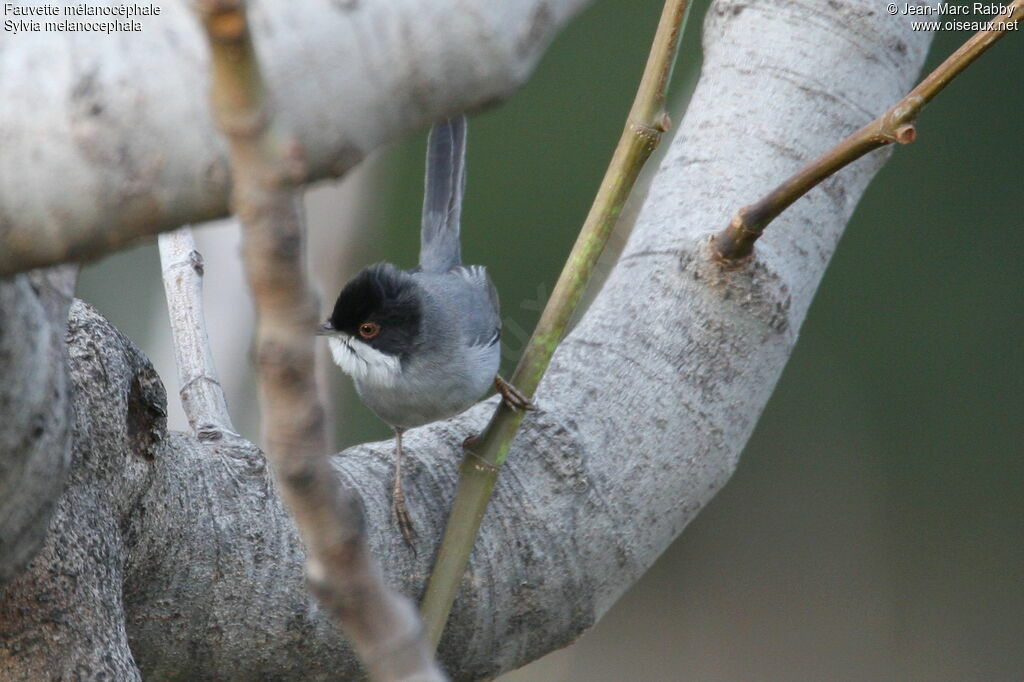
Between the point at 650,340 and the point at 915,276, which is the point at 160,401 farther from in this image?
the point at 915,276

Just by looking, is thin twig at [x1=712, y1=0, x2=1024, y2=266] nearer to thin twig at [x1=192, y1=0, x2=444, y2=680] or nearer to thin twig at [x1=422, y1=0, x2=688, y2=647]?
thin twig at [x1=422, y1=0, x2=688, y2=647]

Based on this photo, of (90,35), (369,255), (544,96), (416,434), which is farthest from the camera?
(544,96)

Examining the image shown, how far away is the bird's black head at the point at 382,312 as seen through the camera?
2.08 m

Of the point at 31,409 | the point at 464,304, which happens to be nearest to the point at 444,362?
the point at 464,304

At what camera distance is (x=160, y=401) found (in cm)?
116

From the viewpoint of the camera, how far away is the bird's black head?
2.08 m

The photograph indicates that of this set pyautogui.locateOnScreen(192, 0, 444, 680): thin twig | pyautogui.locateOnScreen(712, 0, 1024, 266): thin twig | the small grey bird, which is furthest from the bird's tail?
→ pyautogui.locateOnScreen(192, 0, 444, 680): thin twig

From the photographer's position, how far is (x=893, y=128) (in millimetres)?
1110

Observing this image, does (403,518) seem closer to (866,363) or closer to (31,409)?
(31,409)

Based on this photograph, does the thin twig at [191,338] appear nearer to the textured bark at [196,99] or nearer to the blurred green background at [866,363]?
the textured bark at [196,99]

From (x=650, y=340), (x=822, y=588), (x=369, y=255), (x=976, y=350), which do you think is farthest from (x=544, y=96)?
(x=650, y=340)

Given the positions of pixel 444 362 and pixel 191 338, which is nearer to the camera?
pixel 191 338

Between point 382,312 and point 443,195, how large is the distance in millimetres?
282

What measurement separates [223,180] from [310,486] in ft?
0.59
